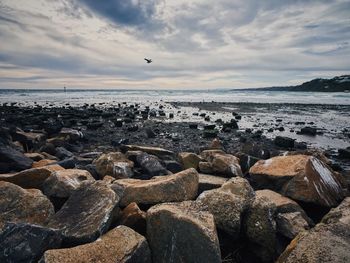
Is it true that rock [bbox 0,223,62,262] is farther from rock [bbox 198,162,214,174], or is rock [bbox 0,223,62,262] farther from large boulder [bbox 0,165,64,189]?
rock [bbox 198,162,214,174]

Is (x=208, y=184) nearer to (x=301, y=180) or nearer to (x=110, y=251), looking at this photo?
(x=301, y=180)

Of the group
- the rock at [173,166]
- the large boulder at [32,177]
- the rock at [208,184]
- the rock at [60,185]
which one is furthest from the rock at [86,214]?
the rock at [173,166]

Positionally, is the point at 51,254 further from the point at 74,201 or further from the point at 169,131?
the point at 169,131

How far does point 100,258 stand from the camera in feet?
9.41

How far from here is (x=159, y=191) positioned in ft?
14.3

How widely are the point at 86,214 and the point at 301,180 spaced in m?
3.31

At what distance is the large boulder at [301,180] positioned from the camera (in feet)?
16.0

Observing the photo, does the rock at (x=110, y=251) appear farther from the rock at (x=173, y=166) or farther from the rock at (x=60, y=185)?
the rock at (x=173, y=166)

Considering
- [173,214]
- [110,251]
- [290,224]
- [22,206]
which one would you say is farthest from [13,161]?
[290,224]

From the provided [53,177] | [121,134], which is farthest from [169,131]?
[53,177]

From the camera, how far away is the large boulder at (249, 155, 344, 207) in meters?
4.88

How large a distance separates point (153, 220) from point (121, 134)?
12791mm

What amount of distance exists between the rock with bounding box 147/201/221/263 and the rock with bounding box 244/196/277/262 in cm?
82

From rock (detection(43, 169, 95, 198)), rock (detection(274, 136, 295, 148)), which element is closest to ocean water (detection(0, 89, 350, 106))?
rock (detection(274, 136, 295, 148))
